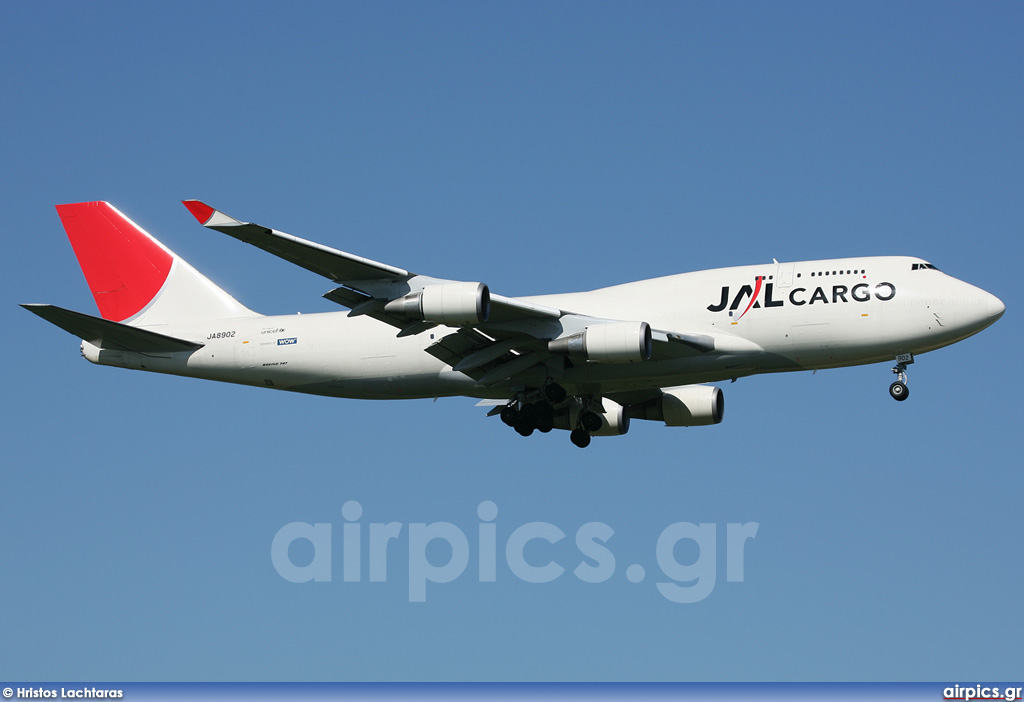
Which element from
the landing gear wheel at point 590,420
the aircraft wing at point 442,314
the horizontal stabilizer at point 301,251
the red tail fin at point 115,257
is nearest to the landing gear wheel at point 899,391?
the aircraft wing at point 442,314

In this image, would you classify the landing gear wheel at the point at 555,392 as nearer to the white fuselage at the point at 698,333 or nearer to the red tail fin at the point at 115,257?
the white fuselage at the point at 698,333

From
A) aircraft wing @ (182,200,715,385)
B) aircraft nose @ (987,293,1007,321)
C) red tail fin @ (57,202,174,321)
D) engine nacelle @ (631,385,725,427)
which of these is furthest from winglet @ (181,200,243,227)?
aircraft nose @ (987,293,1007,321)

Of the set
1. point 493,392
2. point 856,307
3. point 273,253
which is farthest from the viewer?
point 493,392

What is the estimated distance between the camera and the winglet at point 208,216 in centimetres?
2750

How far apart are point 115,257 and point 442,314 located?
15777 millimetres

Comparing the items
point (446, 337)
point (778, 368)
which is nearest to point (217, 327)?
point (446, 337)

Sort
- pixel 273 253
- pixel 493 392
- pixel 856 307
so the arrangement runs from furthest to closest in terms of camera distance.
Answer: pixel 493 392 → pixel 856 307 → pixel 273 253

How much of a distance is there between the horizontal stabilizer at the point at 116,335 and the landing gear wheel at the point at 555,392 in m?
11.4

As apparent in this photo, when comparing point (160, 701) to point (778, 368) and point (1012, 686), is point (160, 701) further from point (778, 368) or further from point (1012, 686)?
point (1012, 686)

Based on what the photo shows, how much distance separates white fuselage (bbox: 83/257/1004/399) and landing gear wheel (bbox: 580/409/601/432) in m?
1.89

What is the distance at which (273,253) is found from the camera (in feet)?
96.2

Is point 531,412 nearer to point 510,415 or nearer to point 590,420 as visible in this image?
point 510,415

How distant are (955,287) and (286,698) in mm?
21439

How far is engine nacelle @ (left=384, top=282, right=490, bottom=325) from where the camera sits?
29422mm
